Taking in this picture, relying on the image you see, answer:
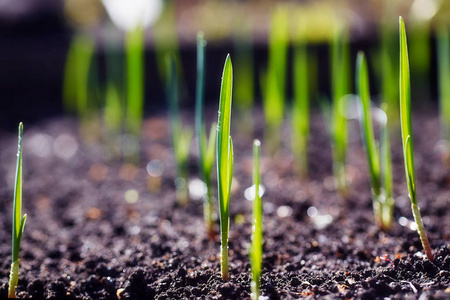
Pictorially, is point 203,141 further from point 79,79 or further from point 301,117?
point 79,79

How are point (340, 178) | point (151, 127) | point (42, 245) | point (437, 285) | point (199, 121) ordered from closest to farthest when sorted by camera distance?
point (437, 285)
point (199, 121)
point (42, 245)
point (340, 178)
point (151, 127)

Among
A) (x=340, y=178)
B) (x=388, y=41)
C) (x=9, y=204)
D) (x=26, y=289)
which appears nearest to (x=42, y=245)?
(x=26, y=289)

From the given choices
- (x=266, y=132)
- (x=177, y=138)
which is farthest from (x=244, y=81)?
(x=177, y=138)

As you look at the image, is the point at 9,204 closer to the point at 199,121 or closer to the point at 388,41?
the point at 199,121

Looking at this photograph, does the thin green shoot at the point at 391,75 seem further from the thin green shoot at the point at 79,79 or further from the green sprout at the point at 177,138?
the thin green shoot at the point at 79,79

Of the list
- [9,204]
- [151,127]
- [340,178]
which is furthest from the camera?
[151,127]

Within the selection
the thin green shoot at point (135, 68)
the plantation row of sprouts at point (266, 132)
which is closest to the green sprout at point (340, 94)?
the plantation row of sprouts at point (266, 132)

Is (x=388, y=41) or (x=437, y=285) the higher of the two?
(x=388, y=41)
